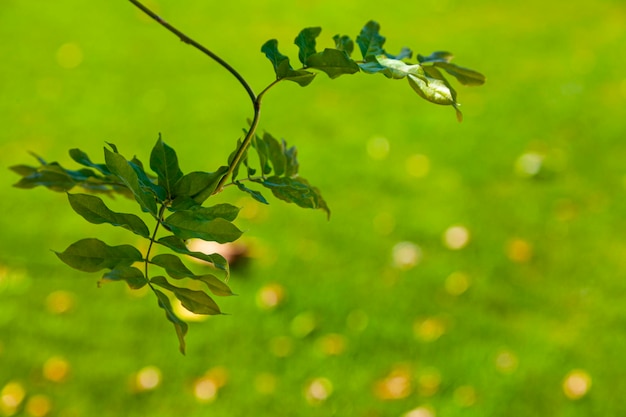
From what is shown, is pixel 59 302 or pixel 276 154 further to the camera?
pixel 59 302

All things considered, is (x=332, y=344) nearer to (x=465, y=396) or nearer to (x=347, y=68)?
(x=465, y=396)

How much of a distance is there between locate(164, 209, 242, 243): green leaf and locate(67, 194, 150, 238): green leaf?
0.11ft

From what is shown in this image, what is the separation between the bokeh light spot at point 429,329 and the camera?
2842 mm

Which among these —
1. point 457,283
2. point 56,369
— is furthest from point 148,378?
point 457,283

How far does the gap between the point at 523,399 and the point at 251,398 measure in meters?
0.89

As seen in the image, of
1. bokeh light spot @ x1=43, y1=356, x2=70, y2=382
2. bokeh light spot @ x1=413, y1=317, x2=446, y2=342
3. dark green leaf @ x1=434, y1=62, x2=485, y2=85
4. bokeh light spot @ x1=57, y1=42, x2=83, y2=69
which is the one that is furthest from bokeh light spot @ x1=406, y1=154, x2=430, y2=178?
dark green leaf @ x1=434, y1=62, x2=485, y2=85

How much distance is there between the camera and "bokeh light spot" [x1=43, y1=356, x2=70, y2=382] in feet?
8.73

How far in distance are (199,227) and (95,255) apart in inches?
4.4

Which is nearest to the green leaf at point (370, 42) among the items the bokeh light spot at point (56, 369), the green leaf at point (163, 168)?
the green leaf at point (163, 168)

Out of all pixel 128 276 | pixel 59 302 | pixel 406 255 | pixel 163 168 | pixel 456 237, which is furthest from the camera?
pixel 456 237

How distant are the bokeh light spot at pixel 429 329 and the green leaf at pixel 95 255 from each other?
2138 mm

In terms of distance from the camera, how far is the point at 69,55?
4.99 metres

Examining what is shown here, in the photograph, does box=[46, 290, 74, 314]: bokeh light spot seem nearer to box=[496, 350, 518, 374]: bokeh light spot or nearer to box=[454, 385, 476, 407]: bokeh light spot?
box=[454, 385, 476, 407]: bokeh light spot

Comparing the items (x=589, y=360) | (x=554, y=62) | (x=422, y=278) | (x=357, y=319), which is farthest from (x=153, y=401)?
(x=554, y=62)
